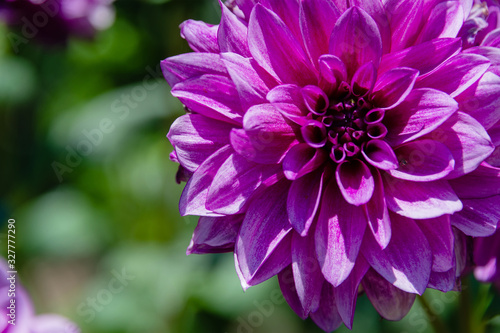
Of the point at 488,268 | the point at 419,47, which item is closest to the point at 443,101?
the point at 419,47

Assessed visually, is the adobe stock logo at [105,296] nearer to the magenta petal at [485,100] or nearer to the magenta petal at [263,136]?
the magenta petal at [263,136]

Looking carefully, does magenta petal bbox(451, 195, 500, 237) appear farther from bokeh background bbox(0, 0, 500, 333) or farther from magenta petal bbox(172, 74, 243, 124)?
bokeh background bbox(0, 0, 500, 333)

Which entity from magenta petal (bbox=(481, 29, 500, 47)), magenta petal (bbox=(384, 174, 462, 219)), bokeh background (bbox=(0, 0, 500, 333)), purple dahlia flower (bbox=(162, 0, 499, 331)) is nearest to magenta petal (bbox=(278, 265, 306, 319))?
Answer: purple dahlia flower (bbox=(162, 0, 499, 331))

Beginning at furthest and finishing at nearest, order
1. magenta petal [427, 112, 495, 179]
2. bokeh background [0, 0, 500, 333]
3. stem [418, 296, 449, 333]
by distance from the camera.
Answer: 1. bokeh background [0, 0, 500, 333]
2. stem [418, 296, 449, 333]
3. magenta petal [427, 112, 495, 179]

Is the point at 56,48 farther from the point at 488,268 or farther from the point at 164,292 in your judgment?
the point at 488,268

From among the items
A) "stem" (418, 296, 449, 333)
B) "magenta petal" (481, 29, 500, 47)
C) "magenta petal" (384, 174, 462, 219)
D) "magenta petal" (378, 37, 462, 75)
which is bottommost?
"stem" (418, 296, 449, 333)

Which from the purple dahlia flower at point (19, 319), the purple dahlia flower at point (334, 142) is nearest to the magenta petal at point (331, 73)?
the purple dahlia flower at point (334, 142)

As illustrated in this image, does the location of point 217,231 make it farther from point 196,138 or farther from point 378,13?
point 378,13

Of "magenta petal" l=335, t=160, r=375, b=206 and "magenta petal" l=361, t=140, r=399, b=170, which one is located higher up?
"magenta petal" l=361, t=140, r=399, b=170
